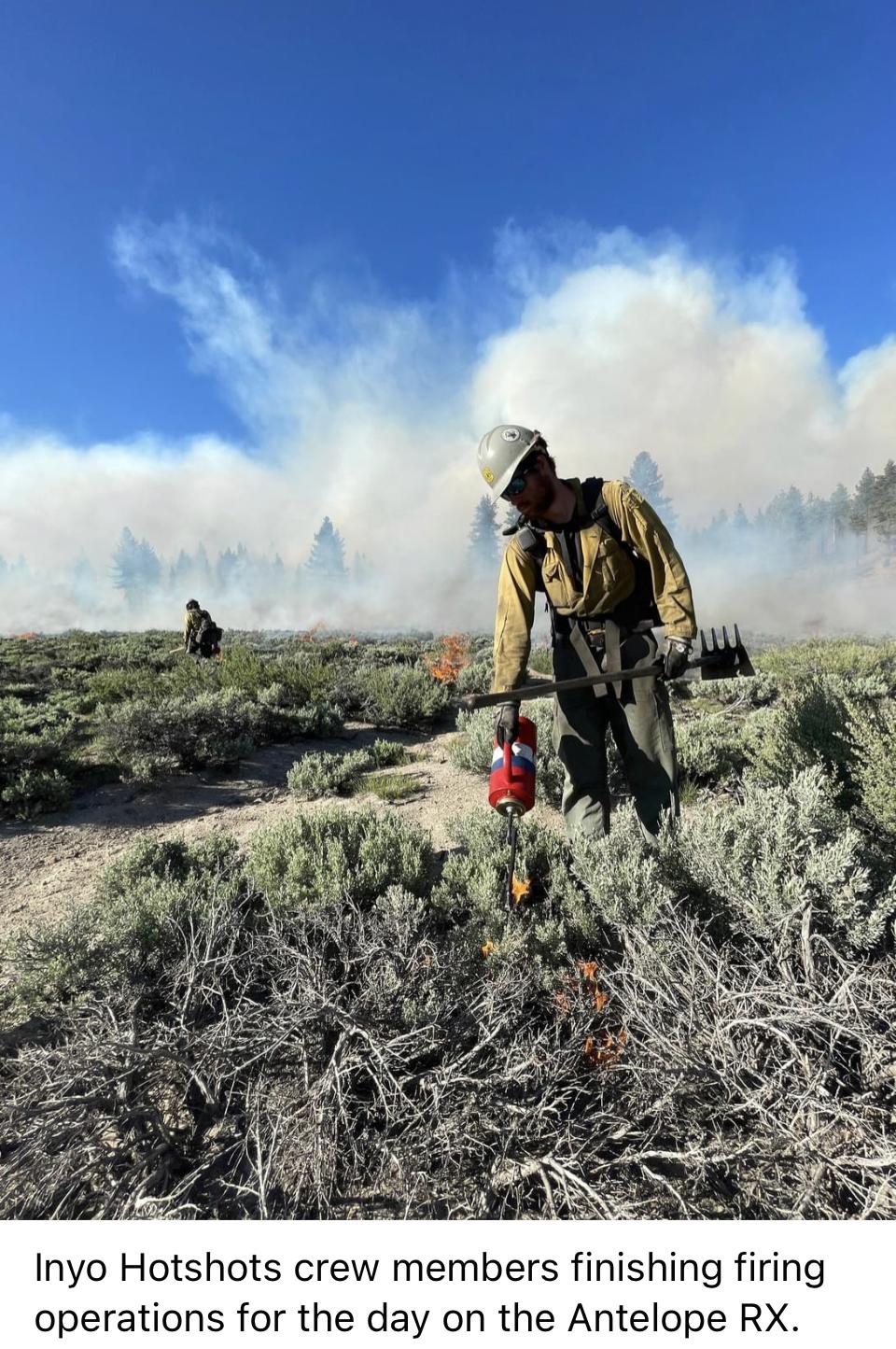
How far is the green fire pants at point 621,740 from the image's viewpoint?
3.27m

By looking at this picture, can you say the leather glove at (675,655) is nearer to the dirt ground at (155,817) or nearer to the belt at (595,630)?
the belt at (595,630)

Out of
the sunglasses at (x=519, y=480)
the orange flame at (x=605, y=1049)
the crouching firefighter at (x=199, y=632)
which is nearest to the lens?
the orange flame at (x=605, y=1049)

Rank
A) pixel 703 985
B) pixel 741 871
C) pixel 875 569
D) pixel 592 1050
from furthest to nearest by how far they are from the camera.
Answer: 1. pixel 875 569
2. pixel 741 871
3. pixel 592 1050
4. pixel 703 985

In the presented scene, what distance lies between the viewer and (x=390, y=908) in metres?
2.98

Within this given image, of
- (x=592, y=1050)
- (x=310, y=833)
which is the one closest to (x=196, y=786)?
(x=310, y=833)

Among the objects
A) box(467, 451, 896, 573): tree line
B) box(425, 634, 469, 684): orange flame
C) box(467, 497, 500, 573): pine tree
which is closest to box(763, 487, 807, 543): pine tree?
box(467, 451, 896, 573): tree line

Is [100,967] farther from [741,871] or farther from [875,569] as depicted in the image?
[875,569]

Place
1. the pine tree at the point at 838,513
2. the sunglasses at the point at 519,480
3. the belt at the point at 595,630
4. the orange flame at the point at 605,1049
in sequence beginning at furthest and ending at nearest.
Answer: the pine tree at the point at 838,513 < the belt at the point at 595,630 < the sunglasses at the point at 519,480 < the orange flame at the point at 605,1049

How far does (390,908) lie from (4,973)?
205 centimetres

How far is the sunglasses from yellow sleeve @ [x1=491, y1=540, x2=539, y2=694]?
32 cm

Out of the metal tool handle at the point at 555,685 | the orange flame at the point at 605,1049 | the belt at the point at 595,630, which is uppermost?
the belt at the point at 595,630

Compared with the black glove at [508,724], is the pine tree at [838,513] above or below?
above

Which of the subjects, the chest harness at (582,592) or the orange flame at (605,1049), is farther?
the chest harness at (582,592)

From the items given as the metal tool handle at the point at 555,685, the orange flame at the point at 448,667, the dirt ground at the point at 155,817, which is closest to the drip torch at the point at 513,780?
the metal tool handle at the point at 555,685
